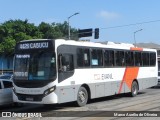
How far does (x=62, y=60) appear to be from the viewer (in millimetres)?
15578

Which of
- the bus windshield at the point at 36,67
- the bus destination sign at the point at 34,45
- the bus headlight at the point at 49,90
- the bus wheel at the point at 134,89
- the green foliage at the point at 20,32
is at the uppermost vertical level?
the green foliage at the point at 20,32

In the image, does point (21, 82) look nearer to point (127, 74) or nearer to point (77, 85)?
point (77, 85)

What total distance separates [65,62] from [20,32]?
58.1 meters

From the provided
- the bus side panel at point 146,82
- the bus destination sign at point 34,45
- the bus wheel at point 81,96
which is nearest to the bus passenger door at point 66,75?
the bus wheel at point 81,96

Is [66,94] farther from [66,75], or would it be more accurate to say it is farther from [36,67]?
[36,67]

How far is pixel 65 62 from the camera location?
15844 millimetres

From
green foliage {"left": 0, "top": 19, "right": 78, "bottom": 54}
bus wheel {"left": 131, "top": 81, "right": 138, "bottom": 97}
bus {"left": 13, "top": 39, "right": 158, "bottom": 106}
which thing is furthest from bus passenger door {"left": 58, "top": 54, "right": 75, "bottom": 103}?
green foliage {"left": 0, "top": 19, "right": 78, "bottom": 54}

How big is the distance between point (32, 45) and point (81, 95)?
10.4 ft

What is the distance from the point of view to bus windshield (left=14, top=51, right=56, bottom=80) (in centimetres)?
1515

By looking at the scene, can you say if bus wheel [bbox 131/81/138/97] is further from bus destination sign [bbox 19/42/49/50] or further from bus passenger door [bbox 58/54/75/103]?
bus destination sign [bbox 19/42/49/50]

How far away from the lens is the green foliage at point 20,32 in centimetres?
7000

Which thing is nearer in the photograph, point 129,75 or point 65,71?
point 65,71

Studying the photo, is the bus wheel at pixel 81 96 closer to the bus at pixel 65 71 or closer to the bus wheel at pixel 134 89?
the bus at pixel 65 71

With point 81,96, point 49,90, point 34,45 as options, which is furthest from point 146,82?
point 49,90
